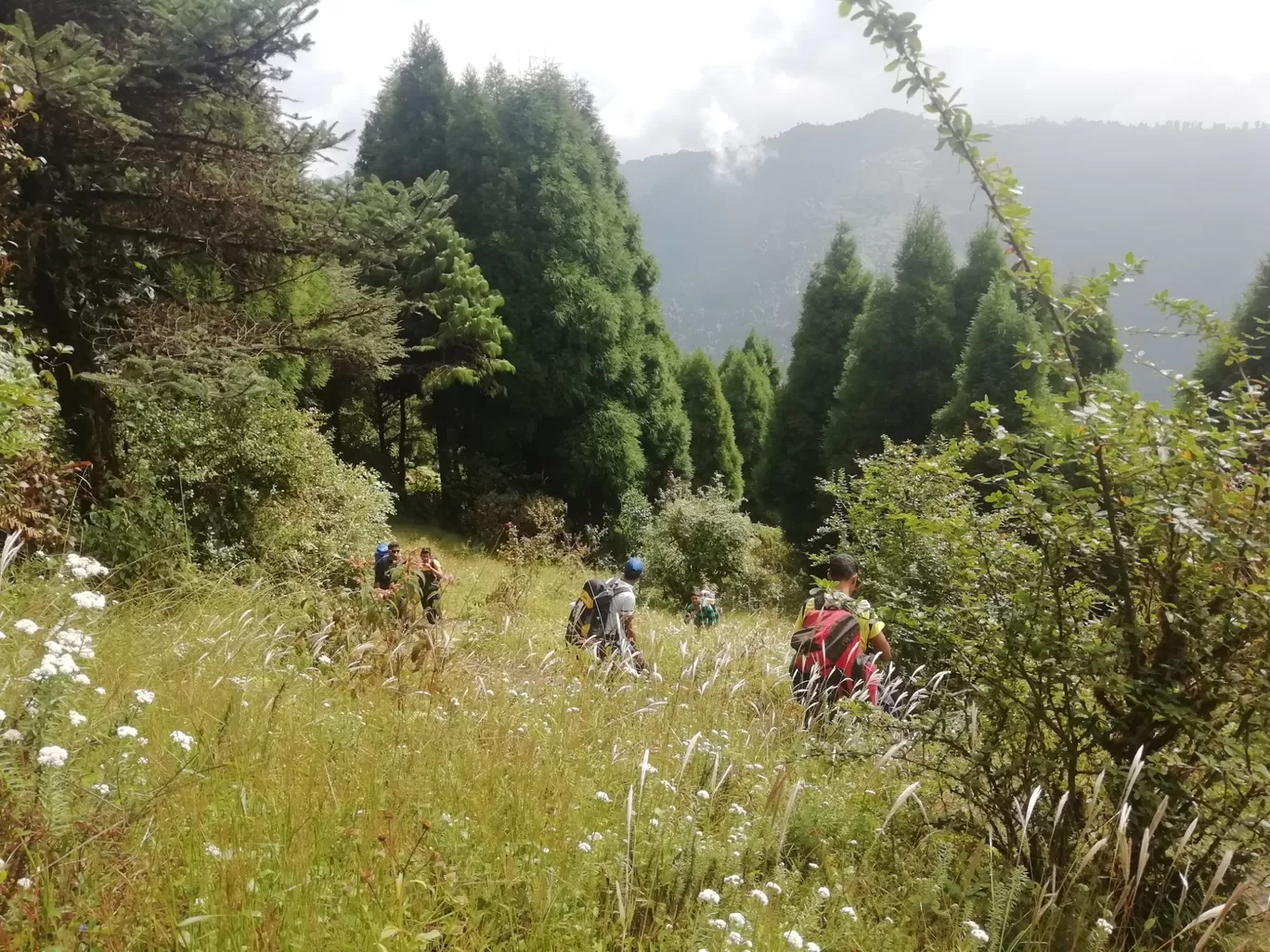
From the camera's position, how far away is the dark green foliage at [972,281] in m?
21.7

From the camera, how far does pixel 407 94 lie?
69.5 ft

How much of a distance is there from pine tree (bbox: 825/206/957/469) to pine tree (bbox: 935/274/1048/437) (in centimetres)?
247

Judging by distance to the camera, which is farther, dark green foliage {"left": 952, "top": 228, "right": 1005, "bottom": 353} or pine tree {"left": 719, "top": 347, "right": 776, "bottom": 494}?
pine tree {"left": 719, "top": 347, "right": 776, "bottom": 494}

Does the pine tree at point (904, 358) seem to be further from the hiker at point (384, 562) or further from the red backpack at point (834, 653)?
the red backpack at point (834, 653)

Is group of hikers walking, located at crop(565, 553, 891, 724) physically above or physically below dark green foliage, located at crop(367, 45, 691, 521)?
below

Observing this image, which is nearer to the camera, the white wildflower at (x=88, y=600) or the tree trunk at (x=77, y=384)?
the white wildflower at (x=88, y=600)

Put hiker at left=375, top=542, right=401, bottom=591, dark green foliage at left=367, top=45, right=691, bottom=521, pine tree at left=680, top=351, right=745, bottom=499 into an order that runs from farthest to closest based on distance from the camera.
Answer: pine tree at left=680, top=351, right=745, bottom=499 < dark green foliage at left=367, top=45, right=691, bottom=521 < hiker at left=375, top=542, right=401, bottom=591

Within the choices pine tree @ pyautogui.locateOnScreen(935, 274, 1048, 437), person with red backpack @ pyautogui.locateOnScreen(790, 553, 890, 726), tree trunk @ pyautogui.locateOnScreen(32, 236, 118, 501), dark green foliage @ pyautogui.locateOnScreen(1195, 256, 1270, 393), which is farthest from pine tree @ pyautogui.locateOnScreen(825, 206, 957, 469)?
tree trunk @ pyautogui.locateOnScreen(32, 236, 118, 501)

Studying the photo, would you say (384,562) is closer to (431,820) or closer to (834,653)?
(834,653)

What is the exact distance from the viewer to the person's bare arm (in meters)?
4.61

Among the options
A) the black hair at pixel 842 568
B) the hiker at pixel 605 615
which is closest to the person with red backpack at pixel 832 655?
the black hair at pixel 842 568

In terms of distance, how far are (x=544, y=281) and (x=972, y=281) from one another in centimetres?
1362

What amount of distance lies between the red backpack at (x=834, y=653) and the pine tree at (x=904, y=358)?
18.0 meters

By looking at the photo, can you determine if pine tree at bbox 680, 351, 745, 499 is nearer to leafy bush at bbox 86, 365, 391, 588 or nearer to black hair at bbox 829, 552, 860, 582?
leafy bush at bbox 86, 365, 391, 588
